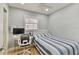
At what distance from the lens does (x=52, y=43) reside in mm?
1466

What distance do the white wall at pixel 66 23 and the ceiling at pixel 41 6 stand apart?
84 millimetres

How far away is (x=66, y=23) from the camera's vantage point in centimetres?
151

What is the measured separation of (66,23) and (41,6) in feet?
1.81

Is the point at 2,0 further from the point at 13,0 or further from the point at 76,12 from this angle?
the point at 76,12

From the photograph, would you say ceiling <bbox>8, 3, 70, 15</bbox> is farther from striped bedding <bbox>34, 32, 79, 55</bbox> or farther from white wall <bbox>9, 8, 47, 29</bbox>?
striped bedding <bbox>34, 32, 79, 55</bbox>

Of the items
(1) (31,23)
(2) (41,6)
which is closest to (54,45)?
(1) (31,23)

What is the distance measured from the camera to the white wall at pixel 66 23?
1434 mm

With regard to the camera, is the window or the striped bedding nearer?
the striped bedding

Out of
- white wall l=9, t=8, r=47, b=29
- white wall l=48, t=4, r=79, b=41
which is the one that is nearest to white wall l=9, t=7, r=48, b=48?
white wall l=9, t=8, r=47, b=29

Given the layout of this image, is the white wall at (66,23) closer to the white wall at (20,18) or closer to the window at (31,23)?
the white wall at (20,18)

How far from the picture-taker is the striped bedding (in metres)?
1.38

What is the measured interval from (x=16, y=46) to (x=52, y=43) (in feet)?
2.10

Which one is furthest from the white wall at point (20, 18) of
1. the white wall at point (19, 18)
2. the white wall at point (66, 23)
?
the white wall at point (66, 23)

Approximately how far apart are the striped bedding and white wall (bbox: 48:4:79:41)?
4.3 inches
